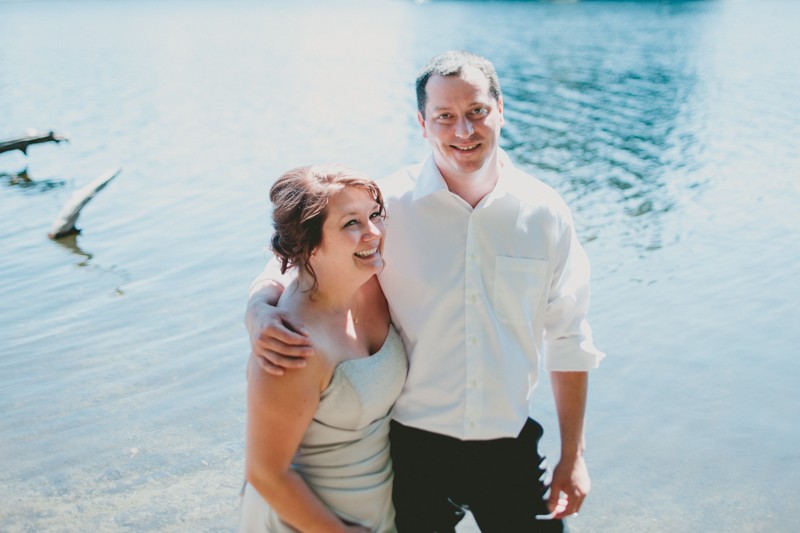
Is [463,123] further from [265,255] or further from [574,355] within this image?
[265,255]

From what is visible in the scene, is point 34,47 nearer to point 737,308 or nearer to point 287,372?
point 737,308

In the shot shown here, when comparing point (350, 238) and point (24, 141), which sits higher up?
point (350, 238)

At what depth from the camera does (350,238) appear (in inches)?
98.4

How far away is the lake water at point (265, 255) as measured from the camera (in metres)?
5.35

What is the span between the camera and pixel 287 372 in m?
2.30

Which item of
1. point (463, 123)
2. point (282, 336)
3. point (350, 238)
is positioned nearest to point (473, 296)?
point (350, 238)

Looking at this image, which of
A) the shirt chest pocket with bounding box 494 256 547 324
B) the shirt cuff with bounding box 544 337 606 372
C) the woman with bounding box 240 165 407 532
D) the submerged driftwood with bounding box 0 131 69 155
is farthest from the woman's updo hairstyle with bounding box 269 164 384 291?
the submerged driftwood with bounding box 0 131 69 155

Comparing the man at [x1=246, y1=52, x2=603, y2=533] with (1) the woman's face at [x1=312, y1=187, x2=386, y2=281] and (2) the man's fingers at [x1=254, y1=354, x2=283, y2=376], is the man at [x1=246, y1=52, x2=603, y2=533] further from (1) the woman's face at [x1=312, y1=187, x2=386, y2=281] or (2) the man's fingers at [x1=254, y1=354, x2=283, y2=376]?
(2) the man's fingers at [x1=254, y1=354, x2=283, y2=376]

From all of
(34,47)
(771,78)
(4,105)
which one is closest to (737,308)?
(771,78)

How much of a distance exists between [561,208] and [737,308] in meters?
6.21

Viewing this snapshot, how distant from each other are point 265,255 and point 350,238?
85.7 inches

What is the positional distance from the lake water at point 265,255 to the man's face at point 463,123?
3.16m

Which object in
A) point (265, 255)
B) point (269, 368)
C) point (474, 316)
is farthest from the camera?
point (265, 255)

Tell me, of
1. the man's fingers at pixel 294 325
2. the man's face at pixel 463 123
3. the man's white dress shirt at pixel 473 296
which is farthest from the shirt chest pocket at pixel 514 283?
the man's fingers at pixel 294 325
